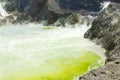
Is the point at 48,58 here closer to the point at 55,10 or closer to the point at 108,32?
the point at 108,32

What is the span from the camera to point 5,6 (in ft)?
542

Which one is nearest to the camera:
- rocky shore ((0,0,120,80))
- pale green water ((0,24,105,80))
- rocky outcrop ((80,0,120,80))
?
rocky shore ((0,0,120,80))

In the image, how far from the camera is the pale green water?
105 ft

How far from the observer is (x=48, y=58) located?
39.7m

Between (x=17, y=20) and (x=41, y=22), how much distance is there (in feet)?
38.6

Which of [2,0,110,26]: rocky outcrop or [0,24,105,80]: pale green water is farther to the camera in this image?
[2,0,110,26]: rocky outcrop

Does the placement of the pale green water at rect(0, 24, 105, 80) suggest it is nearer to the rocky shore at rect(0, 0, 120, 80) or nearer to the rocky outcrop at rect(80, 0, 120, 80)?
the rocky outcrop at rect(80, 0, 120, 80)

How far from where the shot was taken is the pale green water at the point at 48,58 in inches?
1264

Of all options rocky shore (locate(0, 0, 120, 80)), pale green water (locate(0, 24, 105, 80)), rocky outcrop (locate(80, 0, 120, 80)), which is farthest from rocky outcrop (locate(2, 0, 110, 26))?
pale green water (locate(0, 24, 105, 80))

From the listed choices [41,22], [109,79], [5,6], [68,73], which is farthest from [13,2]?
[109,79]

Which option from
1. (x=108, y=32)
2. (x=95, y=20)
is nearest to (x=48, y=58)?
(x=108, y=32)

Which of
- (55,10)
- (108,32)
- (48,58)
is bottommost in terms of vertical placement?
(48,58)

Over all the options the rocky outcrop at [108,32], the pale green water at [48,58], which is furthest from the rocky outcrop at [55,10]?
the pale green water at [48,58]

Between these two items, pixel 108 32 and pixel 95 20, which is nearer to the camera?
pixel 108 32
